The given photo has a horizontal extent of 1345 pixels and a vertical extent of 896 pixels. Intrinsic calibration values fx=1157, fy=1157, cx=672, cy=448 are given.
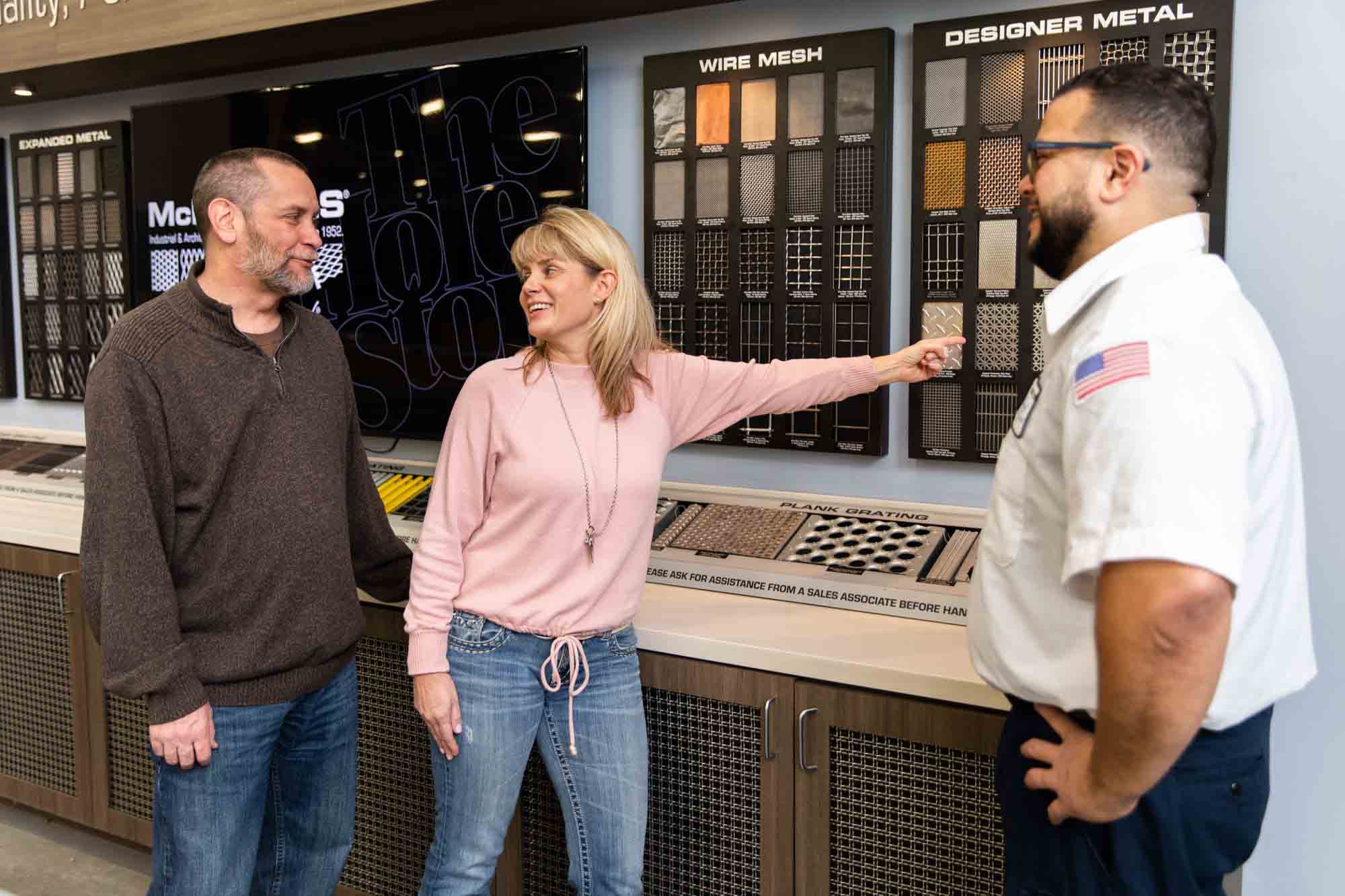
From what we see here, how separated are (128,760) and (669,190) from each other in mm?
1894

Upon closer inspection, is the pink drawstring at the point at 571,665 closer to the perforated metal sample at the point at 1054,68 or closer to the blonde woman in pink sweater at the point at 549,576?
the blonde woman in pink sweater at the point at 549,576

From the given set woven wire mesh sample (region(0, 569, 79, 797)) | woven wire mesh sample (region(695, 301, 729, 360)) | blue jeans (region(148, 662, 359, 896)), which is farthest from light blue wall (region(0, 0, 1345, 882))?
woven wire mesh sample (region(0, 569, 79, 797))

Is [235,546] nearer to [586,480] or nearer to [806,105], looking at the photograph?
[586,480]

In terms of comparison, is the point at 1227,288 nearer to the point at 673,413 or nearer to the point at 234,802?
the point at 673,413

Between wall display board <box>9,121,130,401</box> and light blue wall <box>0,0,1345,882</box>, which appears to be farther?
wall display board <box>9,121,130,401</box>

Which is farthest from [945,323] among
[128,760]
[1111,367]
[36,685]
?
[36,685]

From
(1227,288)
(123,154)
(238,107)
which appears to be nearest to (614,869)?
(1227,288)

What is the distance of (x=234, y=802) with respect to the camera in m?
1.81

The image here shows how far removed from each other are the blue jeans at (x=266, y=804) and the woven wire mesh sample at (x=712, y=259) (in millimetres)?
1159

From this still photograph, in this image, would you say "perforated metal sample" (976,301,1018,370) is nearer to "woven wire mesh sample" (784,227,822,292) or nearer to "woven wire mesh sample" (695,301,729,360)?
"woven wire mesh sample" (784,227,822,292)

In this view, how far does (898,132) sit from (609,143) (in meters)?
0.73

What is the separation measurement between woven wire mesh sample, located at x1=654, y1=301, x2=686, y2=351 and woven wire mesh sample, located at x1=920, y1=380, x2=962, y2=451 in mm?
577

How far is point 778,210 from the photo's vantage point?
2.54 metres

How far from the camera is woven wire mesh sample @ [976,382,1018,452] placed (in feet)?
7.72
